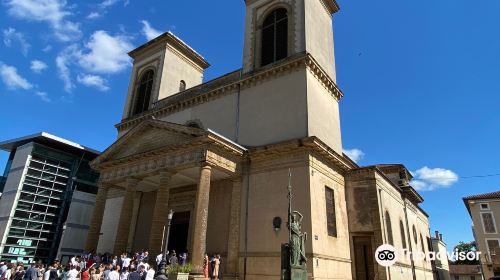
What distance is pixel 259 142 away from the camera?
19.7 metres

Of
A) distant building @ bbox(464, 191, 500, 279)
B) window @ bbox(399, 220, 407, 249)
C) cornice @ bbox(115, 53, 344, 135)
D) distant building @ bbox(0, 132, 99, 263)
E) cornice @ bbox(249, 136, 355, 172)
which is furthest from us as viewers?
distant building @ bbox(464, 191, 500, 279)

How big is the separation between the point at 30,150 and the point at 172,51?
14.2m

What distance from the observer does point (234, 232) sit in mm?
17766

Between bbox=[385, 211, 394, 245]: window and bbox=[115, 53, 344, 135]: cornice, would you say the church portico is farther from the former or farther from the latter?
bbox=[385, 211, 394, 245]: window

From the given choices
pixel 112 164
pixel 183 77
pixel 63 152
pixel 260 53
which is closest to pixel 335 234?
pixel 260 53

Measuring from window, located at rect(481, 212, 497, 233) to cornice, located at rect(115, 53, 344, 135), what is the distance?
3071 centimetres

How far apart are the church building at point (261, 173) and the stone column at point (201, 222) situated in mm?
46

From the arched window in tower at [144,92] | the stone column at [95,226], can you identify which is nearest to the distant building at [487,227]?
the arched window in tower at [144,92]

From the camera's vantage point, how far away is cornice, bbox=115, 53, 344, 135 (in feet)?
66.3

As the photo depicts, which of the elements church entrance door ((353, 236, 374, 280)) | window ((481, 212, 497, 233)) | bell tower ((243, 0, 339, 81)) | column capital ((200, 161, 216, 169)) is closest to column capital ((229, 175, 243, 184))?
column capital ((200, 161, 216, 169))

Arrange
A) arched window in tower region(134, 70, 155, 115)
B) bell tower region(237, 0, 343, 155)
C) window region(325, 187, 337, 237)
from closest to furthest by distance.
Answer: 1. window region(325, 187, 337, 237)
2. bell tower region(237, 0, 343, 155)
3. arched window in tower region(134, 70, 155, 115)

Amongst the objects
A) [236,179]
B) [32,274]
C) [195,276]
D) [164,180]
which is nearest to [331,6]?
[236,179]

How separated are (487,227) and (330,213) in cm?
3313

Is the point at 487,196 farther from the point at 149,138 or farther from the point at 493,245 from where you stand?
the point at 149,138
